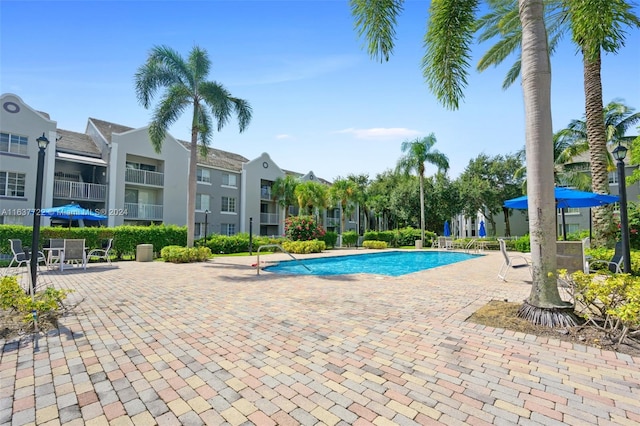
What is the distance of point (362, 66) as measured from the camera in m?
8.76

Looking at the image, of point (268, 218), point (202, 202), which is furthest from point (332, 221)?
point (202, 202)

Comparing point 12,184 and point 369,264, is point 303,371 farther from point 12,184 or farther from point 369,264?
point 12,184

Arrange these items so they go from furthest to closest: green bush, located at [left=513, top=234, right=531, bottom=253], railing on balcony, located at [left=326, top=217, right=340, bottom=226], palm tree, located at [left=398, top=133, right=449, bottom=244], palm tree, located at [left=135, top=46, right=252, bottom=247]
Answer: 1. railing on balcony, located at [left=326, top=217, right=340, bottom=226]
2. palm tree, located at [left=398, top=133, right=449, bottom=244]
3. green bush, located at [left=513, top=234, right=531, bottom=253]
4. palm tree, located at [left=135, top=46, right=252, bottom=247]

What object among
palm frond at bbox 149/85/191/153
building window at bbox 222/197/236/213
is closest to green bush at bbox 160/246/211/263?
palm frond at bbox 149/85/191/153

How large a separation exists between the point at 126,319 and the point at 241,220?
91.7ft

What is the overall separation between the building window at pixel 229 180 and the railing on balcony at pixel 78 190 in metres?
10.7

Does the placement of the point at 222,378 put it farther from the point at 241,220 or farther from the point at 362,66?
the point at 241,220

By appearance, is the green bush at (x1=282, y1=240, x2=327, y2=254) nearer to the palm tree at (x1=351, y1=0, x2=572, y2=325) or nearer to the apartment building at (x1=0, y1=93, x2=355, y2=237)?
the apartment building at (x1=0, y1=93, x2=355, y2=237)

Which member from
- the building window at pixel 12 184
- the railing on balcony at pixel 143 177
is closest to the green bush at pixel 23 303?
the building window at pixel 12 184

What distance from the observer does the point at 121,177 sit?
936 inches

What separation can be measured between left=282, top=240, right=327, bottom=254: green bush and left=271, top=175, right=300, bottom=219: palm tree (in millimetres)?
11842

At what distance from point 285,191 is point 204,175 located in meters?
8.75

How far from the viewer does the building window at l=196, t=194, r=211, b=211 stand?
96.2 feet

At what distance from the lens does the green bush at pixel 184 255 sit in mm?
14320
